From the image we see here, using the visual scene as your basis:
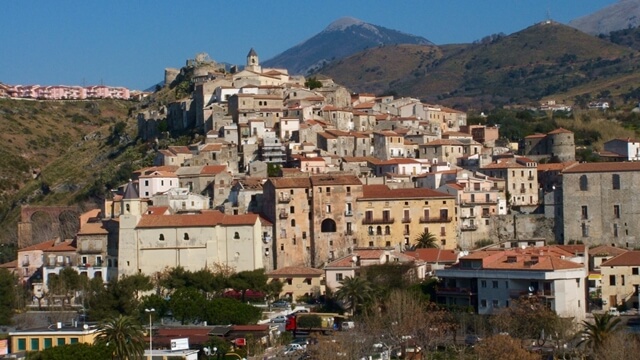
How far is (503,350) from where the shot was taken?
4350 centimetres

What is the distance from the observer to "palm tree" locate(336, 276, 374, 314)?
56.7 m

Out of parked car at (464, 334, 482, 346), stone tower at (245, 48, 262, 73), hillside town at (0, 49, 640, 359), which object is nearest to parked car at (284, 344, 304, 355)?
hillside town at (0, 49, 640, 359)

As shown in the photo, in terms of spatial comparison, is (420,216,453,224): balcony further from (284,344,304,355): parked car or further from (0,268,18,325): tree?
(0,268,18,325): tree

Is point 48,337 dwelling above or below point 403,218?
below

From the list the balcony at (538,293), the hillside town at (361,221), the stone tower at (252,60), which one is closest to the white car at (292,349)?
the hillside town at (361,221)

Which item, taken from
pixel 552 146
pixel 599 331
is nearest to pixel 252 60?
pixel 552 146

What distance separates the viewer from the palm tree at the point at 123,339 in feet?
147

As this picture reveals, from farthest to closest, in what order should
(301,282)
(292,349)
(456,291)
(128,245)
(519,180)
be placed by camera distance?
(519,180) → (128,245) → (301,282) → (456,291) → (292,349)

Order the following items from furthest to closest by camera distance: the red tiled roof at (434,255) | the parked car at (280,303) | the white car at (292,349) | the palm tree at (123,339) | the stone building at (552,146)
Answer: the stone building at (552,146) < the red tiled roof at (434,255) < the parked car at (280,303) < the white car at (292,349) < the palm tree at (123,339)

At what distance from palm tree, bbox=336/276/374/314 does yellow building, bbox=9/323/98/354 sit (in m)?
12.2

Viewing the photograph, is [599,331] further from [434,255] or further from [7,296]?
[7,296]

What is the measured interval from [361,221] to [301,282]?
5.76 metres

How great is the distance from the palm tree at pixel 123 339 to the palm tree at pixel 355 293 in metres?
12.8

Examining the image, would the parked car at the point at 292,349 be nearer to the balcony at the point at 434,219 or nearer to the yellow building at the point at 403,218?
the yellow building at the point at 403,218
